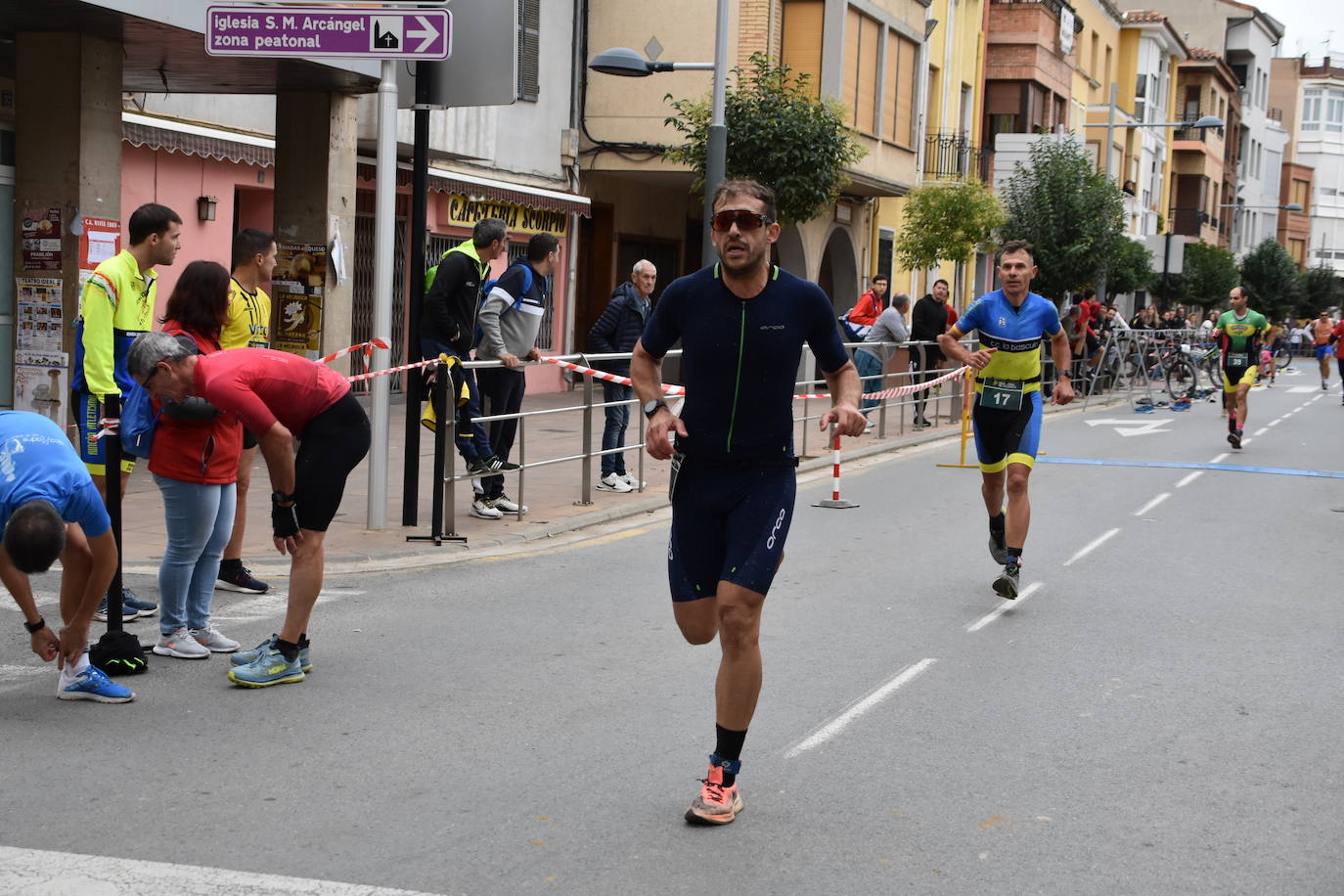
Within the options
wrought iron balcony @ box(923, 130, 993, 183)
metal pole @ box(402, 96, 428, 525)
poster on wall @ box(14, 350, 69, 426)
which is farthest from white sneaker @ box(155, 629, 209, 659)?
wrought iron balcony @ box(923, 130, 993, 183)

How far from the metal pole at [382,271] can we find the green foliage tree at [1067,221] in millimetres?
23067

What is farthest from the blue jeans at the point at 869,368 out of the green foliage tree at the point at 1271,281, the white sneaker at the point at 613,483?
the green foliage tree at the point at 1271,281

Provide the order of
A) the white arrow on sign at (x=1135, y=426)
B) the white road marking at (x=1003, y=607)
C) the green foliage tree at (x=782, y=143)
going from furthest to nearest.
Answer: the white arrow on sign at (x=1135, y=426)
the green foliage tree at (x=782, y=143)
the white road marking at (x=1003, y=607)

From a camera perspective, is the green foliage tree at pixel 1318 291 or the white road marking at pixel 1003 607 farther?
the green foliage tree at pixel 1318 291

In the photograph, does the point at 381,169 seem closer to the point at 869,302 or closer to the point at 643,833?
the point at 643,833

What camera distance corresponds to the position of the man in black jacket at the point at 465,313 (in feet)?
35.4

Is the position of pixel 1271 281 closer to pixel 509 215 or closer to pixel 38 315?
pixel 509 215

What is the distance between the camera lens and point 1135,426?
22781 millimetres

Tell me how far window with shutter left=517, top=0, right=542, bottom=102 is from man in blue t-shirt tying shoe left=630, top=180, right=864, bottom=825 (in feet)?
61.6

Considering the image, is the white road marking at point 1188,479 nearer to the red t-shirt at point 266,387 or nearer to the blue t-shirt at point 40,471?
the red t-shirt at point 266,387

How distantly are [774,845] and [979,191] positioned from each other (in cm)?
2594

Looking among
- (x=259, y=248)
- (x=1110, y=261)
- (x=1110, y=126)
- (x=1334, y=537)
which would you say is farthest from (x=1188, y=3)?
(x=259, y=248)

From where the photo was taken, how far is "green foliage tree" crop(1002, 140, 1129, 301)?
31594 millimetres

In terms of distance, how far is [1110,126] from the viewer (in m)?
37.2
